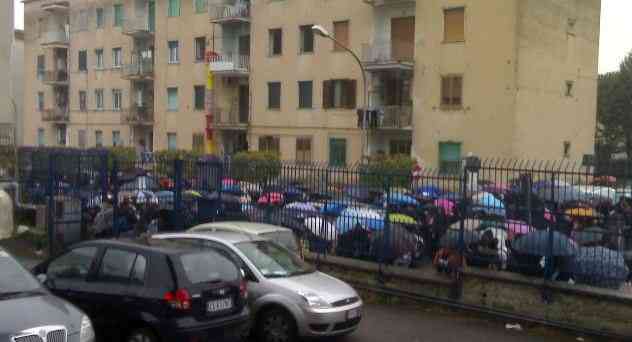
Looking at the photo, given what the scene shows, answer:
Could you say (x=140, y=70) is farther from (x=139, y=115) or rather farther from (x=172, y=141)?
(x=172, y=141)

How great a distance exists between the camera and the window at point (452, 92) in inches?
1308

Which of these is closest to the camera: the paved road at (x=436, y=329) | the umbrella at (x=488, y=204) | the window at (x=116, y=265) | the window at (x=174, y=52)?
the window at (x=116, y=265)

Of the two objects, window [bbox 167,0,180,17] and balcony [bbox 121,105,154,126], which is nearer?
window [bbox 167,0,180,17]

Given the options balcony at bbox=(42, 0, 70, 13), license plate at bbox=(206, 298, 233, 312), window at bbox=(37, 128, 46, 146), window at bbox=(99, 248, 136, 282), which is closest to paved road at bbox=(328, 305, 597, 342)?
license plate at bbox=(206, 298, 233, 312)

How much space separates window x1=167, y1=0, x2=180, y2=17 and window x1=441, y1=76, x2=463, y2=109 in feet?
63.5

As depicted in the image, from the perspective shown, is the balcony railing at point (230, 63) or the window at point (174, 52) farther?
the window at point (174, 52)

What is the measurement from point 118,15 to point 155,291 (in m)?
45.0

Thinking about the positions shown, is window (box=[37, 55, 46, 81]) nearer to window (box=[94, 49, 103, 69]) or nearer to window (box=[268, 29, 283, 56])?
window (box=[94, 49, 103, 69])

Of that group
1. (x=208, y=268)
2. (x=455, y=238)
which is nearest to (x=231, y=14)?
(x=455, y=238)

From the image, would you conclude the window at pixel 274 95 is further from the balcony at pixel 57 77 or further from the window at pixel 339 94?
the balcony at pixel 57 77

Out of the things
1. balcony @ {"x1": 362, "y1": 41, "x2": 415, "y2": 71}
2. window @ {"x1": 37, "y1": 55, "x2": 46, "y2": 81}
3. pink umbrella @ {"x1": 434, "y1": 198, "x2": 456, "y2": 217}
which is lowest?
pink umbrella @ {"x1": 434, "y1": 198, "x2": 456, "y2": 217}

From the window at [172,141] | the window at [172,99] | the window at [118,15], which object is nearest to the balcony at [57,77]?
the window at [118,15]

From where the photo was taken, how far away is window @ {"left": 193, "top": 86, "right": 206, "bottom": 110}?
4453 centimetres

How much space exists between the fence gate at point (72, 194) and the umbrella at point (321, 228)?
5.53 meters
